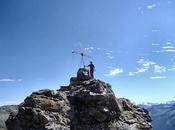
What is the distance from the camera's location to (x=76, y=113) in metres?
62.7

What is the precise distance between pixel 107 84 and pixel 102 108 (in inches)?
629

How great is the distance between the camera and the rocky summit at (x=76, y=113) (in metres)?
57.5

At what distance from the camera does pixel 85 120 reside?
60812 millimetres

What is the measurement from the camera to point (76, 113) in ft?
206

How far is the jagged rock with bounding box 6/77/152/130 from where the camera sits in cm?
5748

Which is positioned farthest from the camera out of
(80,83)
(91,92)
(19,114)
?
(80,83)

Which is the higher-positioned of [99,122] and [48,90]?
[48,90]

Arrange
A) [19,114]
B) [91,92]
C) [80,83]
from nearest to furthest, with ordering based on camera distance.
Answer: [19,114] < [91,92] < [80,83]

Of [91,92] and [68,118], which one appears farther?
[91,92]

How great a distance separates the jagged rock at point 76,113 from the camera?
57484 millimetres

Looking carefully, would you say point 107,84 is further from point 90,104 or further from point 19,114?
point 19,114

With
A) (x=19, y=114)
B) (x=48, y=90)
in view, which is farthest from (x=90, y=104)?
(x=19, y=114)

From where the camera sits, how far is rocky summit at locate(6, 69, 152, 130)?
189 ft

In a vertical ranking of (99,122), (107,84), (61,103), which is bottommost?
(99,122)
